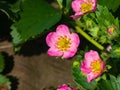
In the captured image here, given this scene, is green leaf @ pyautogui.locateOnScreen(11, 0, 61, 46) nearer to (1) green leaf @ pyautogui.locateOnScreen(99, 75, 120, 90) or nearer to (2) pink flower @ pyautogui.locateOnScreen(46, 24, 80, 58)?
(2) pink flower @ pyautogui.locateOnScreen(46, 24, 80, 58)

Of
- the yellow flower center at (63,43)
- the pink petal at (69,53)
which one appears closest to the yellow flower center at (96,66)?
the pink petal at (69,53)

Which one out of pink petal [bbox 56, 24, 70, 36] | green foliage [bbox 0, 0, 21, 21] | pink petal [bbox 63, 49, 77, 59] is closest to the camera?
pink petal [bbox 63, 49, 77, 59]

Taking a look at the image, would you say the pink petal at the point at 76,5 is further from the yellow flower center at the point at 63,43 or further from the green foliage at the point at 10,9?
the green foliage at the point at 10,9

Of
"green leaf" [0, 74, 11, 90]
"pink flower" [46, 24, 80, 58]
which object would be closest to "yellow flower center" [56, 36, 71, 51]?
"pink flower" [46, 24, 80, 58]

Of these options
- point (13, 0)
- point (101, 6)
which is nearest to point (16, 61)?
point (13, 0)

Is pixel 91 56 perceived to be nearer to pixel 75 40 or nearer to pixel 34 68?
pixel 75 40
